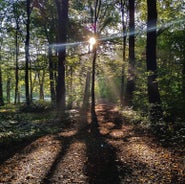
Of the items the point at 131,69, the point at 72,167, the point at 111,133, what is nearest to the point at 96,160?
the point at 72,167

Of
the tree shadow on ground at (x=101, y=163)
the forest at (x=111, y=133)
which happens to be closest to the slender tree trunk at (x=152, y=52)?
the forest at (x=111, y=133)

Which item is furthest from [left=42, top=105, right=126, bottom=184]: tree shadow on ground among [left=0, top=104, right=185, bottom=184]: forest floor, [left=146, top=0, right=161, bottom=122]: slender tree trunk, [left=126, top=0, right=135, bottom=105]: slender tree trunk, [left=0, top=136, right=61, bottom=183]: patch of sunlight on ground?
[left=126, top=0, right=135, bottom=105]: slender tree trunk

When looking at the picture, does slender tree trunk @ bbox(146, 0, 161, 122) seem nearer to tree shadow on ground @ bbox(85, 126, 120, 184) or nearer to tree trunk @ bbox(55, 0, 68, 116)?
tree shadow on ground @ bbox(85, 126, 120, 184)

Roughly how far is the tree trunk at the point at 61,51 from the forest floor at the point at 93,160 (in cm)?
636

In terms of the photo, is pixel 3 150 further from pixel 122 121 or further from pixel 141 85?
pixel 141 85

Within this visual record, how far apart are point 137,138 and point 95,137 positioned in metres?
1.57

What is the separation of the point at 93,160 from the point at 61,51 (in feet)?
33.3

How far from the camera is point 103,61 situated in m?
19.4

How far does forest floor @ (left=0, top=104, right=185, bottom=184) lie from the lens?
514cm

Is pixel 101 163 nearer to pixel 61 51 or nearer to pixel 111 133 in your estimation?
pixel 111 133

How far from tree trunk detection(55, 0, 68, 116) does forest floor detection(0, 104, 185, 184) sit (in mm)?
6361

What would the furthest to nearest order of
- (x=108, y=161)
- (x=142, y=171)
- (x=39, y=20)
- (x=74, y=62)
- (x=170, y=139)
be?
(x=39, y=20), (x=74, y=62), (x=170, y=139), (x=108, y=161), (x=142, y=171)

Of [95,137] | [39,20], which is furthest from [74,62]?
[95,137]

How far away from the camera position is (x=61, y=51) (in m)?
15.2
